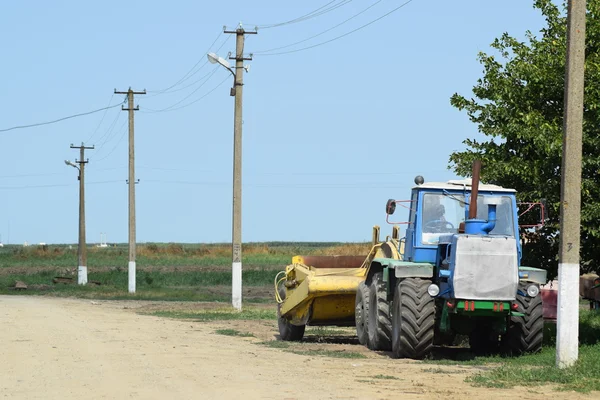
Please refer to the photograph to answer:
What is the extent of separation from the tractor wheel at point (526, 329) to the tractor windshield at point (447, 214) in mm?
1647

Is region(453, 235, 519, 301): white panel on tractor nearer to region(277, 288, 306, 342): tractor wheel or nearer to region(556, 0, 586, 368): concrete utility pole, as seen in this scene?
region(556, 0, 586, 368): concrete utility pole

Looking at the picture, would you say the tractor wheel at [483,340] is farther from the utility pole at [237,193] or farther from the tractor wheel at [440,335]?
the utility pole at [237,193]

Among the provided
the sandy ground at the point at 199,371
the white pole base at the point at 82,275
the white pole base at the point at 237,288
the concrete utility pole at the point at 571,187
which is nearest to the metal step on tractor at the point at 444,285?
the sandy ground at the point at 199,371

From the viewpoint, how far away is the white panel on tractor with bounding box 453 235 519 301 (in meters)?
17.0

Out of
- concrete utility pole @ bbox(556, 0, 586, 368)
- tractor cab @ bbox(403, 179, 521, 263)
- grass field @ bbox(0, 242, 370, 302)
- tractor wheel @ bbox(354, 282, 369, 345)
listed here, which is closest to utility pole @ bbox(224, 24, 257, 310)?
grass field @ bbox(0, 242, 370, 302)

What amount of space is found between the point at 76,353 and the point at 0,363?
1.77 m

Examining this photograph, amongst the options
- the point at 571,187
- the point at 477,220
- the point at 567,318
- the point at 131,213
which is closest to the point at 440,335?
the point at 477,220

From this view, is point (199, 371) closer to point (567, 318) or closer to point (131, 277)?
point (567, 318)

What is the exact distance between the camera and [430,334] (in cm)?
1756

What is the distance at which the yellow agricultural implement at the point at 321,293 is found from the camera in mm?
21156

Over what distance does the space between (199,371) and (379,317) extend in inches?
188

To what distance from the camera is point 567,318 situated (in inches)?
625

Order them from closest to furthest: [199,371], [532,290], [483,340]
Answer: [199,371]
[532,290]
[483,340]

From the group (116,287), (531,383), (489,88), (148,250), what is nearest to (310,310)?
(489,88)
